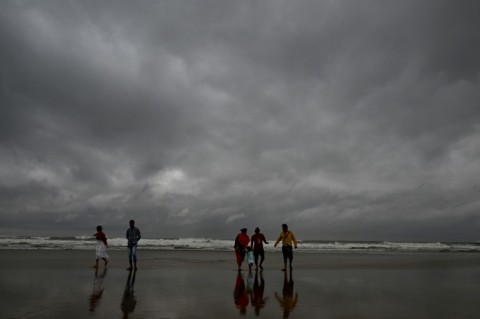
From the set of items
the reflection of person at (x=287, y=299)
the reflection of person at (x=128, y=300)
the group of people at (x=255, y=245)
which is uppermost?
the group of people at (x=255, y=245)

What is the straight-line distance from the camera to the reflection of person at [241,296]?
8.80 meters

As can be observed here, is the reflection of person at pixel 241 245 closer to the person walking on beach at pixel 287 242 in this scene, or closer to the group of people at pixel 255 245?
the group of people at pixel 255 245

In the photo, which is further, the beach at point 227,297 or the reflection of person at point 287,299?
the reflection of person at point 287,299

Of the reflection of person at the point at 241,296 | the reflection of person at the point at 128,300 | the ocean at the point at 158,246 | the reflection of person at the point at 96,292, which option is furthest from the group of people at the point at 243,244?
the ocean at the point at 158,246

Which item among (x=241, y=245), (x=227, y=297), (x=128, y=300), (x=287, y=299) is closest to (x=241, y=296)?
(x=227, y=297)

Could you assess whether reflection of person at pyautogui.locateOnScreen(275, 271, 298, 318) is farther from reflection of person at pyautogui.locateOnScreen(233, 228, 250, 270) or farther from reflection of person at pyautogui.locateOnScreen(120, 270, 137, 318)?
reflection of person at pyautogui.locateOnScreen(233, 228, 250, 270)

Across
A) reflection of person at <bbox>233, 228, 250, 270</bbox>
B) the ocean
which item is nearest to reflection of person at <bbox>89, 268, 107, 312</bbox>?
reflection of person at <bbox>233, 228, 250, 270</bbox>

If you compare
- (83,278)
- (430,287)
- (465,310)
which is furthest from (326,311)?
(83,278)

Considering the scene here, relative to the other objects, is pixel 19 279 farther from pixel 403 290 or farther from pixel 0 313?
pixel 403 290

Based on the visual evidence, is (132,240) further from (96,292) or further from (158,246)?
(158,246)

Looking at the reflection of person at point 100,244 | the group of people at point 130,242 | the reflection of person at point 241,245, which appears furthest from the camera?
the reflection of person at point 100,244

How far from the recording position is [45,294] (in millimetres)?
10258

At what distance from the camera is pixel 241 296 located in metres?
10.4

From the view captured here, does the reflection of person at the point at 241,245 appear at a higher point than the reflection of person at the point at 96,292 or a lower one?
higher
